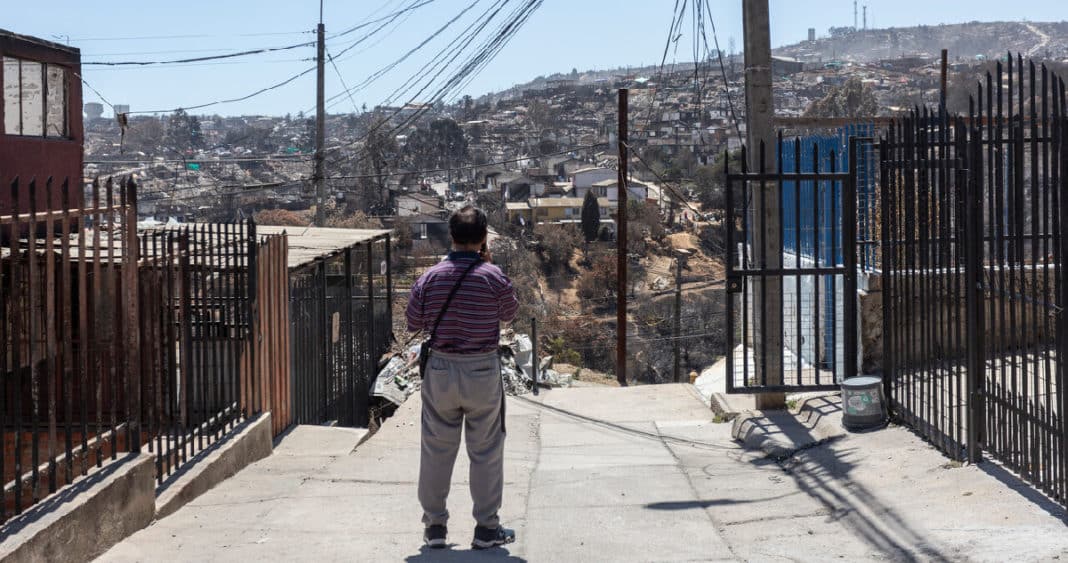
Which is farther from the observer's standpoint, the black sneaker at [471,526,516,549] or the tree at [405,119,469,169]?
the tree at [405,119,469,169]

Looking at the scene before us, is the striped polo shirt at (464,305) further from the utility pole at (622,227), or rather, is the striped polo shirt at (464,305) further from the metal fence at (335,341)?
the utility pole at (622,227)

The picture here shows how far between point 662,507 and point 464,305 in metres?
2.09

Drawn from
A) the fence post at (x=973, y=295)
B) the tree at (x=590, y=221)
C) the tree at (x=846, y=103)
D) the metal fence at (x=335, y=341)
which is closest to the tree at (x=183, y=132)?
the tree at (x=590, y=221)

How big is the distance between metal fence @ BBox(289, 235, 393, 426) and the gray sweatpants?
690cm

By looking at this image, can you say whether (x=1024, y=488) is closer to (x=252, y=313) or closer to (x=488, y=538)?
(x=488, y=538)

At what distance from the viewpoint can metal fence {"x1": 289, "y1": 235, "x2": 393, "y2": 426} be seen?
41.5ft

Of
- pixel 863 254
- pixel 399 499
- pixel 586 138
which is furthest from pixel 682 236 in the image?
pixel 399 499

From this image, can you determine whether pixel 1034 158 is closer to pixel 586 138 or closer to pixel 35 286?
pixel 35 286

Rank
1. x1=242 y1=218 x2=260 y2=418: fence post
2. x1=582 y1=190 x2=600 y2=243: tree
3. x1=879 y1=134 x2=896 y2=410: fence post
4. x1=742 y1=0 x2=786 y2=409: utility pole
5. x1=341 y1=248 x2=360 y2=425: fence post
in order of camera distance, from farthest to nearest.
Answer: x1=582 y1=190 x2=600 y2=243: tree
x1=341 y1=248 x2=360 y2=425: fence post
x1=742 y1=0 x2=786 y2=409: utility pole
x1=242 y1=218 x2=260 y2=418: fence post
x1=879 y1=134 x2=896 y2=410: fence post

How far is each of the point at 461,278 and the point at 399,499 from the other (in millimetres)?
2163

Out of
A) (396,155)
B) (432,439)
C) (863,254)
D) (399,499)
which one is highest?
(396,155)

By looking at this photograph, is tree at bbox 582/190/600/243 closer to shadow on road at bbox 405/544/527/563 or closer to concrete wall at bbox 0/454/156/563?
concrete wall at bbox 0/454/156/563

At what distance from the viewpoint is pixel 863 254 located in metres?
10.1

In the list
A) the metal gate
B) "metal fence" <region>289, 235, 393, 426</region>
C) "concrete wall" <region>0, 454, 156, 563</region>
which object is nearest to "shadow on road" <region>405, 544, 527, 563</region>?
"concrete wall" <region>0, 454, 156, 563</region>
